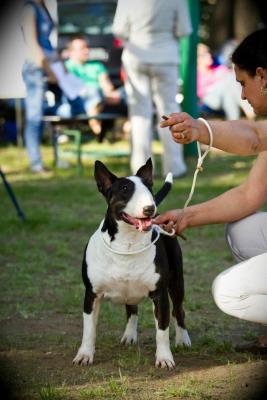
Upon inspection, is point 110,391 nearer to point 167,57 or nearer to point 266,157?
point 266,157

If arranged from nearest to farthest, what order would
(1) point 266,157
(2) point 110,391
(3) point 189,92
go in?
(2) point 110,391 < (1) point 266,157 < (3) point 189,92

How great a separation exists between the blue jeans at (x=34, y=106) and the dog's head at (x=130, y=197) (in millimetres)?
6987

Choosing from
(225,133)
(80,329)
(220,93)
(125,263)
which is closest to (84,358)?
(125,263)

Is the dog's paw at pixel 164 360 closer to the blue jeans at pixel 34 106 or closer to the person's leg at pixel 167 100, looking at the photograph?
the person's leg at pixel 167 100

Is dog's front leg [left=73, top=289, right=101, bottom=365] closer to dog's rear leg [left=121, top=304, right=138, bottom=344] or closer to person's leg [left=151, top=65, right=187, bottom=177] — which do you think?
dog's rear leg [left=121, top=304, right=138, bottom=344]

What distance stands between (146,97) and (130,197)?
6.31 metres

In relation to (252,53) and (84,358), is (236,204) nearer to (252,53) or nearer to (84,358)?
(252,53)

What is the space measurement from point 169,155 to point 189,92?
2.24 m

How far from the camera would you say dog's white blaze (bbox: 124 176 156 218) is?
13.4 feet

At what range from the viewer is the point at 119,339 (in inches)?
195

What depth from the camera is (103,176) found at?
173 inches

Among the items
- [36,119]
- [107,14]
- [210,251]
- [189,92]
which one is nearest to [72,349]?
[210,251]

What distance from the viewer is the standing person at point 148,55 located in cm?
1009

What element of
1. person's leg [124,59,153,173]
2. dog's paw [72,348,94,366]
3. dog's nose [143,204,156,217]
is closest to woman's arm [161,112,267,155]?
dog's nose [143,204,156,217]
